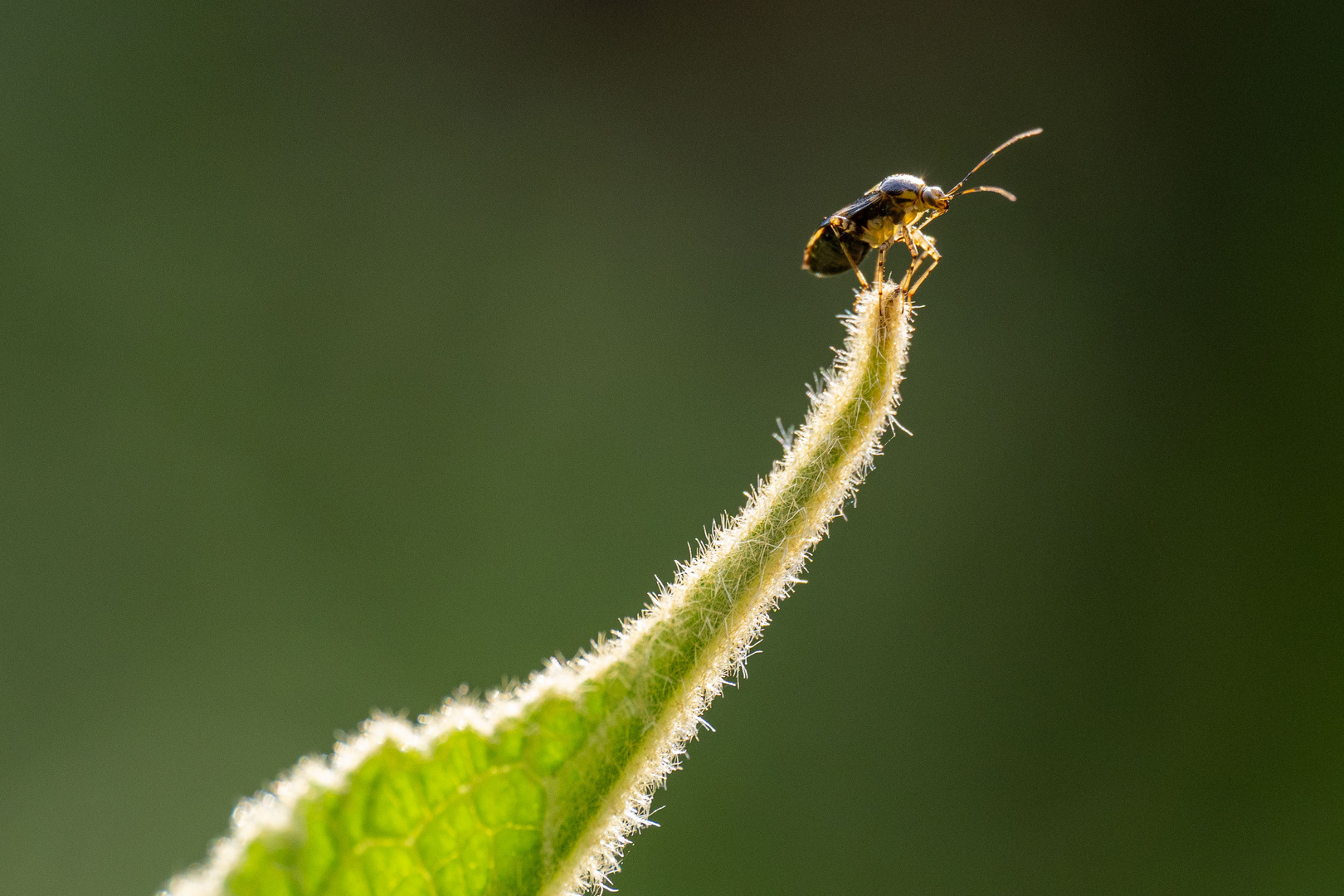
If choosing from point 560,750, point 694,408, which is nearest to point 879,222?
point 560,750

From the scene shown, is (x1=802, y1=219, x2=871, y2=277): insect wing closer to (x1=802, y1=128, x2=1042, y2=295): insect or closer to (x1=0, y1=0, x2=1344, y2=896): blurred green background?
(x1=802, y1=128, x2=1042, y2=295): insect

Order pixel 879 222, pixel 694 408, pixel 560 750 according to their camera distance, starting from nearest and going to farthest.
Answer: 1. pixel 560 750
2. pixel 879 222
3. pixel 694 408

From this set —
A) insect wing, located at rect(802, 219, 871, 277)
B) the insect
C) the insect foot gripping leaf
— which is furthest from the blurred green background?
the insect foot gripping leaf

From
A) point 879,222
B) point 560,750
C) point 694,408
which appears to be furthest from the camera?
point 694,408

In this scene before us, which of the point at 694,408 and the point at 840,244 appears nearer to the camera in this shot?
the point at 840,244

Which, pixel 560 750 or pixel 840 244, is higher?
pixel 840 244

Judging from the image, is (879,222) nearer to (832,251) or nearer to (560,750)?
(832,251)

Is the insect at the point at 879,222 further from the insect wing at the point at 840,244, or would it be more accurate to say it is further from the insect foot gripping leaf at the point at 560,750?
the insect foot gripping leaf at the point at 560,750

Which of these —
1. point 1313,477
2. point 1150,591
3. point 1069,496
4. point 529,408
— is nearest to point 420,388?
point 529,408
